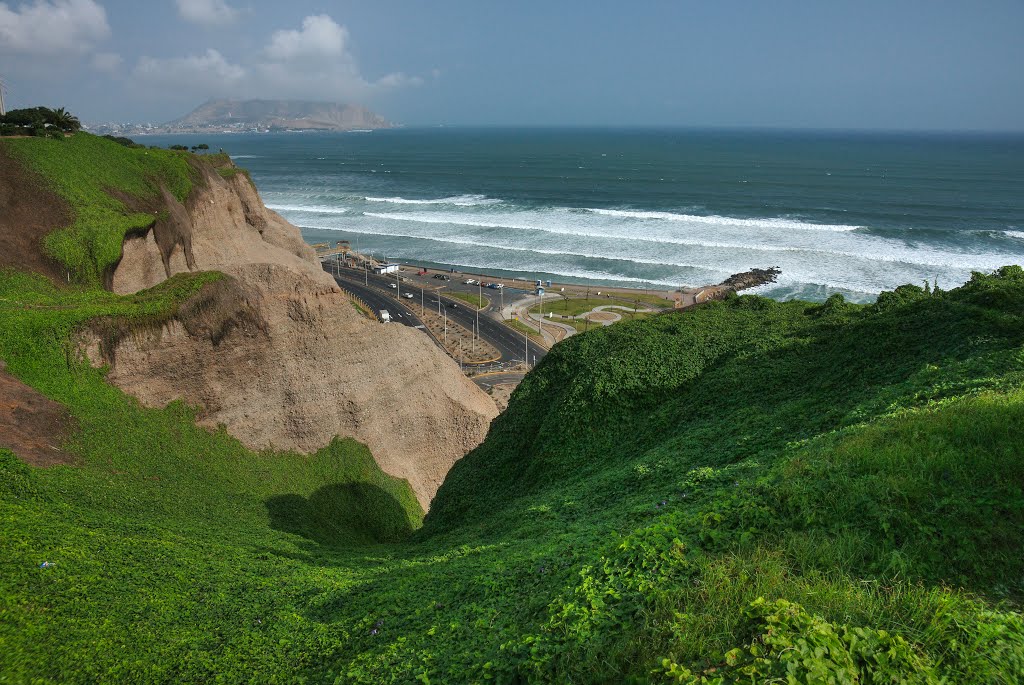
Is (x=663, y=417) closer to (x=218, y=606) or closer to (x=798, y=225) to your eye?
(x=218, y=606)

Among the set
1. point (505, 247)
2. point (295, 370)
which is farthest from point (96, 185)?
point (505, 247)

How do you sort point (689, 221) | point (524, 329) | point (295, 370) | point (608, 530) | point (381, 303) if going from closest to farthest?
point (608, 530)
point (295, 370)
point (524, 329)
point (381, 303)
point (689, 221)

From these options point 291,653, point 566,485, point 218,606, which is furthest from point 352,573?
point 566,485

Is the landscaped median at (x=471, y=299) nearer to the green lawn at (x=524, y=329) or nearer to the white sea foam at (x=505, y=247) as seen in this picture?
the green lawn at (x=524, y=329)

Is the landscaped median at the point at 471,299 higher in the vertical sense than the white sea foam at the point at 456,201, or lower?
lower

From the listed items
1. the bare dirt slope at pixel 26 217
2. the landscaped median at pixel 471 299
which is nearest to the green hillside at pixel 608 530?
the bare dirt slope at pixel 26 217

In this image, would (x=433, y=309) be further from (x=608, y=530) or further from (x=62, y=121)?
(x=608, y=530)

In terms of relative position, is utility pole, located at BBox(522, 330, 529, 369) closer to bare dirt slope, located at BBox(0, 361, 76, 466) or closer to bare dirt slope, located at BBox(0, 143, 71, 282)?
bare dirt slope, located at BBox(0, 143, 71, 282)
